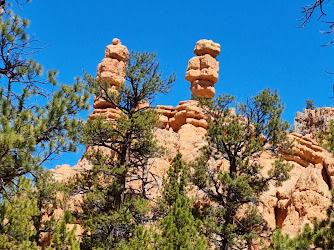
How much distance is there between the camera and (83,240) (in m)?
17.2

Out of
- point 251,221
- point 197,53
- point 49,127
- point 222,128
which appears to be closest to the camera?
point 49,127

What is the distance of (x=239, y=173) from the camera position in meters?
18.9

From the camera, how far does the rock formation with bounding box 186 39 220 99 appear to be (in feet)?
119

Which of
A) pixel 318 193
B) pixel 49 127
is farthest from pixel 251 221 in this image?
pixel 49 127

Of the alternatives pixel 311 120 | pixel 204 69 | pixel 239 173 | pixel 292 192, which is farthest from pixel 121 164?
pixel 311 120

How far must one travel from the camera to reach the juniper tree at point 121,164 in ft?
55.5

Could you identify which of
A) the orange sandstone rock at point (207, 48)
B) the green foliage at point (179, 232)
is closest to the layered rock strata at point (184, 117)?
the orange sandstone rock at point (207, 48)

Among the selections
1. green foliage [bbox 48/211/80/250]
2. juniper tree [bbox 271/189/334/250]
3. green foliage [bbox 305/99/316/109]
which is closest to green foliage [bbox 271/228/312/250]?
juniper tree [bbox 271/189/334/250]

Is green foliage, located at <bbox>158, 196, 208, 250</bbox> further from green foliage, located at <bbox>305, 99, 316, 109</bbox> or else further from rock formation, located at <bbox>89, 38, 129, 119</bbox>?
green foliage, located at <bbox>305, 99, 316, 109</bbox>

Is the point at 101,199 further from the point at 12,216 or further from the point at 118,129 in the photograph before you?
the point at 12,216

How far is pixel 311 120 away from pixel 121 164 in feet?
95.8

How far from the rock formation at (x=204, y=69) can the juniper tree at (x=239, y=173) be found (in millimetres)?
15776

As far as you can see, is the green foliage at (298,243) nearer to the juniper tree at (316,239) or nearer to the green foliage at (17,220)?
the juniper tree at (316,239)

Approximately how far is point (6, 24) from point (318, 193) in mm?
15502
